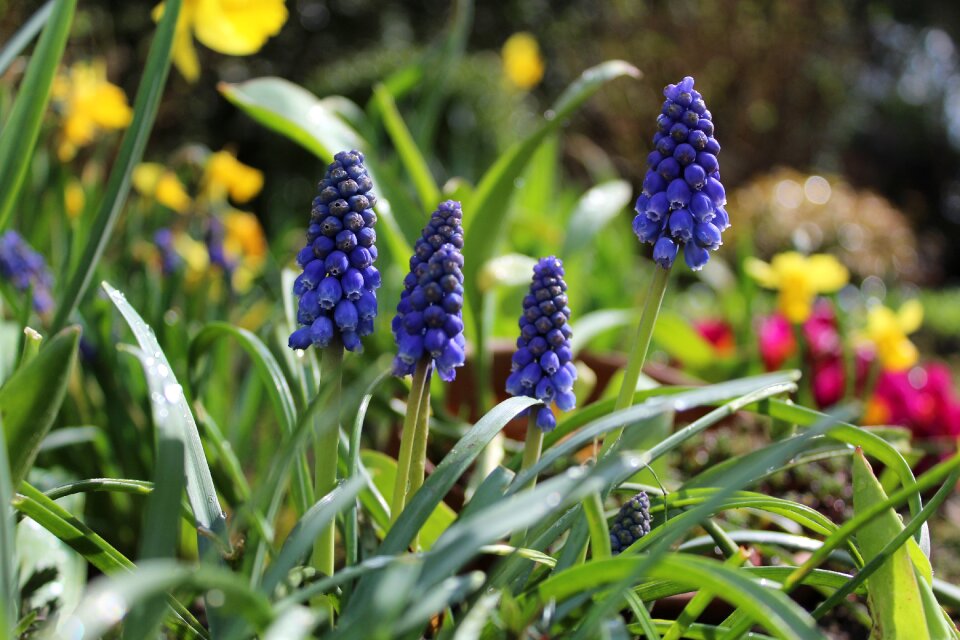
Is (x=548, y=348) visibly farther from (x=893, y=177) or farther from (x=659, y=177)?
(x=893, y=177)

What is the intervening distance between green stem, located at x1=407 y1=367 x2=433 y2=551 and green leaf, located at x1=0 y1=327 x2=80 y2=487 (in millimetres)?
438

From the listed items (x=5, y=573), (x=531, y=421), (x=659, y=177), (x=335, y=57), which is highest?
(x=335, y=57)

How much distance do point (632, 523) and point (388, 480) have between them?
54cm

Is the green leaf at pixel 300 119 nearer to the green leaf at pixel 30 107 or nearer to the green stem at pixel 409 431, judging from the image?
the green leaf at pixel 30 107

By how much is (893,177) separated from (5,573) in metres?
14.3

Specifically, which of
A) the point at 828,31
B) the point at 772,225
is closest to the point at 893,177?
the point at 828,31

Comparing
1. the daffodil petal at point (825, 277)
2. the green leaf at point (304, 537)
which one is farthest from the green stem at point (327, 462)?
the daffodil petal at point (825, 277)

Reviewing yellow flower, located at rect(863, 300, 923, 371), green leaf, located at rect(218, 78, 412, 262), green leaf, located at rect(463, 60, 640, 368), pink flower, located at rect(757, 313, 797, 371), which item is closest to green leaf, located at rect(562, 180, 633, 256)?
green leaf, located at rect(463, 60, 640, 368)

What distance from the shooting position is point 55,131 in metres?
2.86

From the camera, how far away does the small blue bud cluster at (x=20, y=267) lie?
2.09 metres

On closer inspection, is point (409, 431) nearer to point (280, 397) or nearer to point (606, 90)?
point (280, 397)

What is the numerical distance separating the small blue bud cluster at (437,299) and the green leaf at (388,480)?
14.8 inches

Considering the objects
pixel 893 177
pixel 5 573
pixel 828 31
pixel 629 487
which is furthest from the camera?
pixel 893 177

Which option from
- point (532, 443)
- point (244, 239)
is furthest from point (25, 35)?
point (244, 239)
